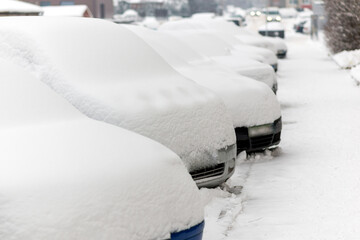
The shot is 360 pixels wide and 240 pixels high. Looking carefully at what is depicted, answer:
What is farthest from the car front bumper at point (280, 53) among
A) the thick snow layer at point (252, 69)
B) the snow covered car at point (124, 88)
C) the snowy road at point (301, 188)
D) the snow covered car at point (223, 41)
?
the snow covered car at point (124, 88)

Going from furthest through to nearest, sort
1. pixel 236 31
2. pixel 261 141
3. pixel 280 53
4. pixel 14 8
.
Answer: pixel 280 53 < pixel 236 31 < pixel 14 8 < pixel 261 141

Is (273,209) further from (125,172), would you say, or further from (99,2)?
(99,2)

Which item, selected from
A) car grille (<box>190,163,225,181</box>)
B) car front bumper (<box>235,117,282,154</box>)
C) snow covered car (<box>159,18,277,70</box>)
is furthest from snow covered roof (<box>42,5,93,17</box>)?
car grille (<box>190,163,225,181</box>)

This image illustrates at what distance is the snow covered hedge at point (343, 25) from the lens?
74.4 ft

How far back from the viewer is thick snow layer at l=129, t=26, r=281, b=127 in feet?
30.6

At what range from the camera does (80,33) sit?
24.7ft

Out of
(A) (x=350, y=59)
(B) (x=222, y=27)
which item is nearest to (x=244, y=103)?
(B) (x=222, y=27)

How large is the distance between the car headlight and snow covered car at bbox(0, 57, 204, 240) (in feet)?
14.0

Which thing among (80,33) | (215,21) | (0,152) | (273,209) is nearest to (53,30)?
(80,33)

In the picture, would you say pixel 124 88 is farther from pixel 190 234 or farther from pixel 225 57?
pixel 225 57

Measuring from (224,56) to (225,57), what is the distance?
175 mm

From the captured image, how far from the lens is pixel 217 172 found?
7293mm

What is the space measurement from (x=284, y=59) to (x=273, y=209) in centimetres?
2428

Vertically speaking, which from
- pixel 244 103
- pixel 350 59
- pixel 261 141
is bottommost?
pixel 350 59
